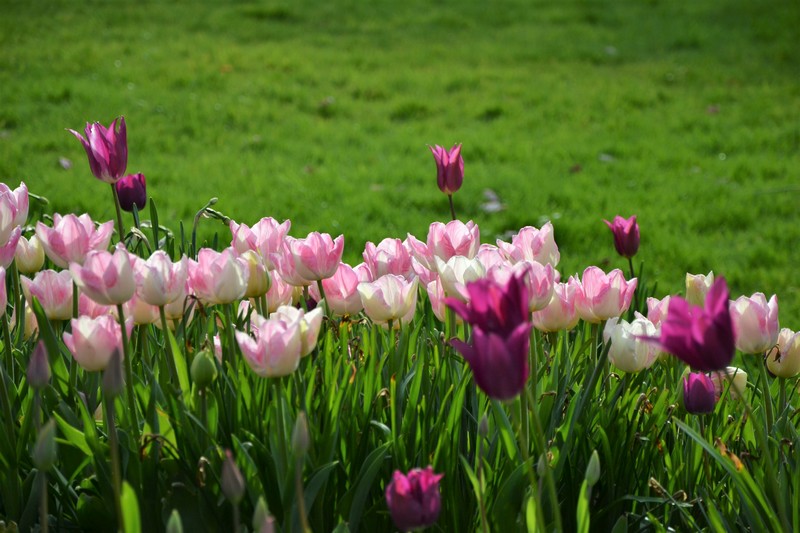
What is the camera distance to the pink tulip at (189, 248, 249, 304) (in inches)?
65.4

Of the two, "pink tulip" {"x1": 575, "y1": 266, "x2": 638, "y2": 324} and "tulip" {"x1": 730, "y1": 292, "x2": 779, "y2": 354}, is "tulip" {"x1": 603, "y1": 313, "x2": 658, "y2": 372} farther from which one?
"tulip" {"x1": 730, "y1": 292, "x2": 779, "y2": 354}

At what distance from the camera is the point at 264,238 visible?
6.91 feet

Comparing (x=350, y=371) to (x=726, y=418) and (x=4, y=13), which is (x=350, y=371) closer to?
→ (x=726, y=418)

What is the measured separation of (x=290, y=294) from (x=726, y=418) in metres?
0.99

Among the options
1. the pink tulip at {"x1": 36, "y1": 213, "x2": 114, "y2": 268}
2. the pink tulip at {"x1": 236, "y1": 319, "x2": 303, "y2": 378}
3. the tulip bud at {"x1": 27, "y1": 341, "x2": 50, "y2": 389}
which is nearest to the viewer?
the tulip bud at {"x1": 27, "y1": 341, "x2": 50, "y2": 389}

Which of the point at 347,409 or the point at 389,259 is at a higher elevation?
the point at 389,259

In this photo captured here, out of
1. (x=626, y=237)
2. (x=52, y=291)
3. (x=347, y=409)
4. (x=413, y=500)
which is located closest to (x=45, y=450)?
(x=413, y=500)

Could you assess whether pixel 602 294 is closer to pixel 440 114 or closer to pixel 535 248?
pixel 535 248

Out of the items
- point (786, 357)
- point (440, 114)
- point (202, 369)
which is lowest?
point (440, 114)

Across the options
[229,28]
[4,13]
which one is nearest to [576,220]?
[229,28]

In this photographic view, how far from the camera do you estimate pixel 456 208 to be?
213 inches

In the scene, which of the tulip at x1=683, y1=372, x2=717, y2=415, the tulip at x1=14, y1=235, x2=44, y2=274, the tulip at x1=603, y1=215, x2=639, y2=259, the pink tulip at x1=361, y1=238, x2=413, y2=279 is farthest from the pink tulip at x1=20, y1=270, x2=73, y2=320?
the tulip at x1=603, y1=215, x2=639, y2=259

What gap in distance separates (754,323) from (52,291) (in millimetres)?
1336

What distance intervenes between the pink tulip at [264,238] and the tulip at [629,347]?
29.5 inches
